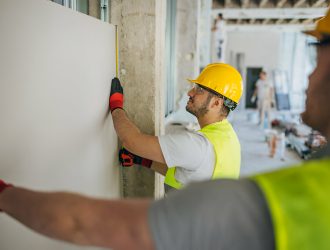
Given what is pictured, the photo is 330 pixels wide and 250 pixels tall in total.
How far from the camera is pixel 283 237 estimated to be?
0.63 m

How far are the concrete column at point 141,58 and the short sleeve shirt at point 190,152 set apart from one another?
44 centimetres

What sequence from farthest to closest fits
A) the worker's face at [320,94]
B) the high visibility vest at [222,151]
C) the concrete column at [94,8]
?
the concrete column at [94,8], the high visibility vest at [222,151], the worker's face at [320,94]

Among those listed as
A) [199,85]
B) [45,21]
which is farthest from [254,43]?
[45,21]

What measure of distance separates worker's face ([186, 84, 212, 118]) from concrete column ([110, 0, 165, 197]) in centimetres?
23

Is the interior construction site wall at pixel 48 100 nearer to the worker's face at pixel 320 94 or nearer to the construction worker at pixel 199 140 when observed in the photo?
the construction worker at pixel 199 140

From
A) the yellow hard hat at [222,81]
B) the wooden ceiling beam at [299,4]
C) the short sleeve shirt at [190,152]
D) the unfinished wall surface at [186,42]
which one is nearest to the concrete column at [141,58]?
the yellow hard hat at [222,81]

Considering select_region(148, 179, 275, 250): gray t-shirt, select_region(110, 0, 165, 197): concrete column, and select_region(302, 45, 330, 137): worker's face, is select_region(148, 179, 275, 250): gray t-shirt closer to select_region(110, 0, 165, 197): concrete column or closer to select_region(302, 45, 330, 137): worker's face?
select_region(302, 45, 330, 137): worker's face

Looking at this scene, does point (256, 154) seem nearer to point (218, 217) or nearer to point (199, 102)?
point (199, 102)

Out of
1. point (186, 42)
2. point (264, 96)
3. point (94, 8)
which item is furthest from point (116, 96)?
point (264, 96)

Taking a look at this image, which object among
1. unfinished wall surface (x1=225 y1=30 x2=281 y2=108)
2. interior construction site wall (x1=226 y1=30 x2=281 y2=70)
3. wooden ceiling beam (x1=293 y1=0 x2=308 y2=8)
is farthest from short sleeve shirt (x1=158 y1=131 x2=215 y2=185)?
interior construction site wall (x1=226 y1=30 x2=281 y2=70)

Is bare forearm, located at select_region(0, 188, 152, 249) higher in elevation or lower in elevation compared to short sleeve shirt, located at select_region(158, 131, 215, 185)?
higher

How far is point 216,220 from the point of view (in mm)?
673

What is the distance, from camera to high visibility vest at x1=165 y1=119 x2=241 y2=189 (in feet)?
6.30

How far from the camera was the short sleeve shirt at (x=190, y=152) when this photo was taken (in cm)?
181
